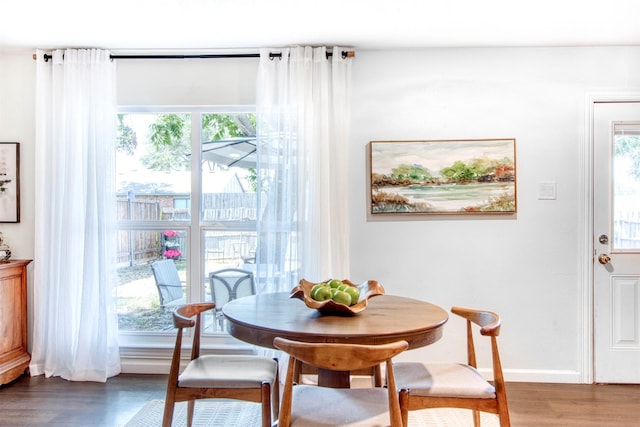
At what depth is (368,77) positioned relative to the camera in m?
3.02

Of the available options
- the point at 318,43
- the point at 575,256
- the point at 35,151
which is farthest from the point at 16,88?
the point at 575,256

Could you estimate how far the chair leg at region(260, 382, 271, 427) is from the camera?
1.75 m

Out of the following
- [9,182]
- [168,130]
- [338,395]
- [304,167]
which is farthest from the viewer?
[168,130]

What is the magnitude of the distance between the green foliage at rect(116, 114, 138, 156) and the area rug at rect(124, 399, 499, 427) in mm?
1815

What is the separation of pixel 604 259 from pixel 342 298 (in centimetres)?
214

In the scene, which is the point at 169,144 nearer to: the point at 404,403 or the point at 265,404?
the point at 265,404

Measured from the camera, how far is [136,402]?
2611 mm

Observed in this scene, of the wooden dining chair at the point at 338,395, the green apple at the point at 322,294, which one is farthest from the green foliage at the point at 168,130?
the wooden dining chair at the point at 338,395

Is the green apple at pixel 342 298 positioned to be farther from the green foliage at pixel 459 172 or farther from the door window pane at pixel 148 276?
the door window pane at pixel 148 276

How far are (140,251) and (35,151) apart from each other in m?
1.03

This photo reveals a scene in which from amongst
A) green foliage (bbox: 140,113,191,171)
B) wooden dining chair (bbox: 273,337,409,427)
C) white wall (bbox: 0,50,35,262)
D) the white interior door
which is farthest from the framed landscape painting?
white wall (bbox: 0,50,35,262)

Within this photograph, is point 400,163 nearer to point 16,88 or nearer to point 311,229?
point 311,229

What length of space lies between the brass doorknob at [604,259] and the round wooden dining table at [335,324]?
1.67 metres

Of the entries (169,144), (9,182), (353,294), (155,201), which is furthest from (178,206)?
(353,294)
